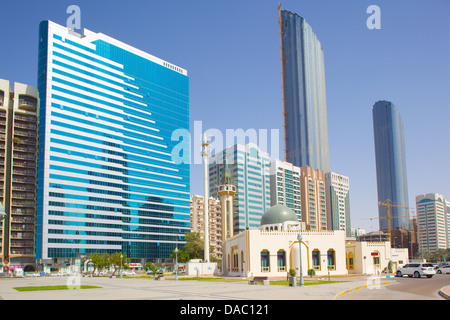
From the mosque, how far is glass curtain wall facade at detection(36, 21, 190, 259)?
69162mm

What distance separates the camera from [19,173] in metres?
125

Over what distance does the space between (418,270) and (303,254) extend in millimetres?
20265

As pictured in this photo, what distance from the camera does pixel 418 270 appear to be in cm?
4922

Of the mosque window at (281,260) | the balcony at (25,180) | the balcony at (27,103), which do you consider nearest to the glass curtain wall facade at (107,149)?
the balcony at (27,103)

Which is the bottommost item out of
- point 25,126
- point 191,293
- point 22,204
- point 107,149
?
point 191,293

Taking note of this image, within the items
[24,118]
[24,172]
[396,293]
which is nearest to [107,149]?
[24,172]

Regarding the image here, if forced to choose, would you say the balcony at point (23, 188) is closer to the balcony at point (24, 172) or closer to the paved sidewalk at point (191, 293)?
the balcony at point (24, 172)

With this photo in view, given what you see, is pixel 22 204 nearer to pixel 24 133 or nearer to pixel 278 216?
pixel 24 133

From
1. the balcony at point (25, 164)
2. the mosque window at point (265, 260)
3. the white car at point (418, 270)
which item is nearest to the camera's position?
the white car at point (418, 270)

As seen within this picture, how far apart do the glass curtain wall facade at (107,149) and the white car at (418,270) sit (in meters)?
97.0

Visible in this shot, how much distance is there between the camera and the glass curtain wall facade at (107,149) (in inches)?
4845

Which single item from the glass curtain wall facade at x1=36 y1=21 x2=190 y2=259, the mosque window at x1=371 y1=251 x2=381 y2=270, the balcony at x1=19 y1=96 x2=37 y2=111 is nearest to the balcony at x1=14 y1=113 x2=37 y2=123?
the balcony at x1=19 y1=96 x2=37 y2=111
